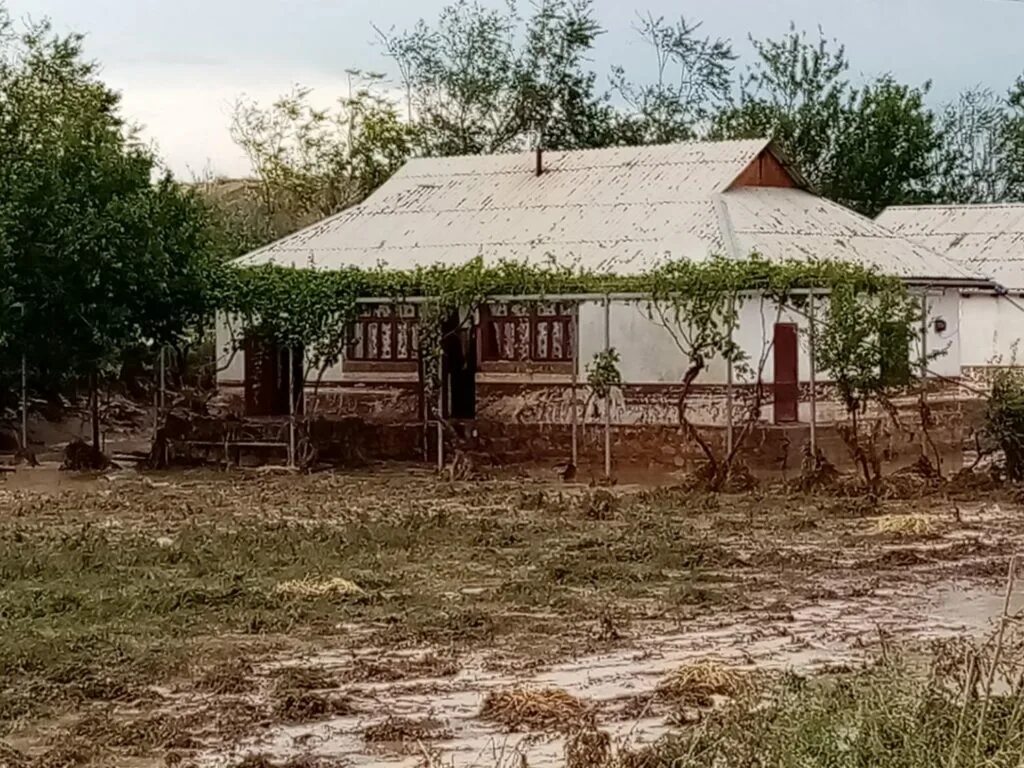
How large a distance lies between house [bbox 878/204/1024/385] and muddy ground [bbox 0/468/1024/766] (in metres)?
15.7

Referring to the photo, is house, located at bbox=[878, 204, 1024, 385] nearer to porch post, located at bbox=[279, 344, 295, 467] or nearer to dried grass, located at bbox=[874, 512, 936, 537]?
porch post, located at bbox=[279, 344, 295, 467]

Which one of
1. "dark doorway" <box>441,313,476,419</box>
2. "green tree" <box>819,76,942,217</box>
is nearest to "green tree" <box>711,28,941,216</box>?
"green tree" <box>819,76,942,217</box>

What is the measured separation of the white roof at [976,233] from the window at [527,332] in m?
14.1

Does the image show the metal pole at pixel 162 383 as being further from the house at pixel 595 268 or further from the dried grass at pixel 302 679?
the dried grass at pixel 302 679

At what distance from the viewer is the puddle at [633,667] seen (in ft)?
27.3

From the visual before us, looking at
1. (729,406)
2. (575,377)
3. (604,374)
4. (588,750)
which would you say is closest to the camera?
(588,750)

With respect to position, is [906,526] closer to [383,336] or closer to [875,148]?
[383,336]

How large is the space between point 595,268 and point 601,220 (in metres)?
1.68

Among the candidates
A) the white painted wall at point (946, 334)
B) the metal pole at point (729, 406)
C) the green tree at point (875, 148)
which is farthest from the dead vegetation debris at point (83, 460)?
the green tree at point (875, 148)

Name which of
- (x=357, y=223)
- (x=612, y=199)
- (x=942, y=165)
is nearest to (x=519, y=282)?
(x=612, y=199)

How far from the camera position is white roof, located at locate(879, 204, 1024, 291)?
36781 mm

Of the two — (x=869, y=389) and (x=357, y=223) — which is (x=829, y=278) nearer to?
(x=869, y=389)

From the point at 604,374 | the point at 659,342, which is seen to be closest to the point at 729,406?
the point at 604,374

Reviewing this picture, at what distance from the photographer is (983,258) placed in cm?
3750
